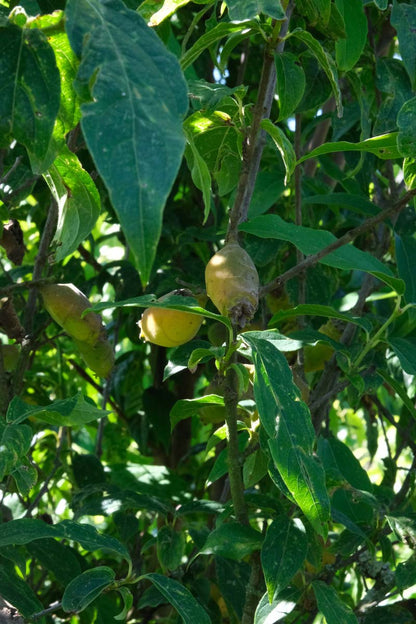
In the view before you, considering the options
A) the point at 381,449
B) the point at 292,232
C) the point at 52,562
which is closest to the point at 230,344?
the point at 292,232

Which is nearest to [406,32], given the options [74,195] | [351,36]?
[351,36]

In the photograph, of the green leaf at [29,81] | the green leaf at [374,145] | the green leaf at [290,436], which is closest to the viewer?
the green leaf at [29,81]

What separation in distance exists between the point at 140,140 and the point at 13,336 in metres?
0.64

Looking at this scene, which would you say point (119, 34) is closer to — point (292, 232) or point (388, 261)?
point (292, 232)

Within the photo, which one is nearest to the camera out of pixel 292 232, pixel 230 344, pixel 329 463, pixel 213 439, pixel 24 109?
pixel 24 109

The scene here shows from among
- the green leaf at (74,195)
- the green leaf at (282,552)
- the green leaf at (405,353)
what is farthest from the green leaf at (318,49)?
the green leaf at (282,552)

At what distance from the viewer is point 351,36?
3.26 feet

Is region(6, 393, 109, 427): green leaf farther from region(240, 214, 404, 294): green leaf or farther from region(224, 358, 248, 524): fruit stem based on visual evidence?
region(240, 214, 404, 294): green leaf

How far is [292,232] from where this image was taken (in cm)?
88

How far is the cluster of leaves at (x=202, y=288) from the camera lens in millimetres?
532

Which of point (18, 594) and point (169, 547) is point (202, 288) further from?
point (18, 594)

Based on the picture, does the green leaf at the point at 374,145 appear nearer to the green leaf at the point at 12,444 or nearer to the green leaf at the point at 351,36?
the green leaf at the point at 351,36

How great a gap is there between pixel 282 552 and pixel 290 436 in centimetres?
23

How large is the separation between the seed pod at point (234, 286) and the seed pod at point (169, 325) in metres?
0.07
